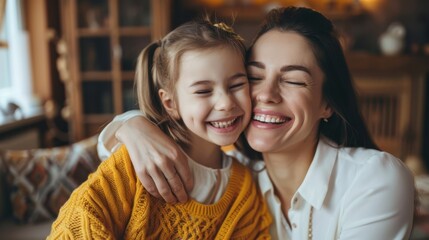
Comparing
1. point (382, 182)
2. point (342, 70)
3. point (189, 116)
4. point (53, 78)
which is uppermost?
point (342, 70)

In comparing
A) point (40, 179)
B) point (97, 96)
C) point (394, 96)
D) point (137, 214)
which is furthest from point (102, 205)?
point (394, 96)

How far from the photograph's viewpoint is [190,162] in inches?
48.6

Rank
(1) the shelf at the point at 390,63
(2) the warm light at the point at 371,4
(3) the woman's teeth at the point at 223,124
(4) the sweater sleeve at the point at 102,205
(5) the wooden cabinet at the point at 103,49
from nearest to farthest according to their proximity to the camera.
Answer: (4) the sweater sleeve at the point at 102,205 < (3) the woman's teeth at the point at 223,124 < (5) the wooden cabinet at the point at 103,49 < (1) the shelf at the point at 390,63 < (2) the warm light at the point at 371,4

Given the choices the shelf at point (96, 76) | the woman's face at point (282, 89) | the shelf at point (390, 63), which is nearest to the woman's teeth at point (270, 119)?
the woman's face at point (282, 89)

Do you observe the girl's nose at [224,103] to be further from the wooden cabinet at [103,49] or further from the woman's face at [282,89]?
the wooden cabinet at [103,49]

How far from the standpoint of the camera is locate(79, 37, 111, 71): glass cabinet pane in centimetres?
436

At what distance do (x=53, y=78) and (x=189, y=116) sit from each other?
142 inches

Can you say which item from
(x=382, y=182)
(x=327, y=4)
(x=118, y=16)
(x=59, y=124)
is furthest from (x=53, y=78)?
(x=382, y=182)

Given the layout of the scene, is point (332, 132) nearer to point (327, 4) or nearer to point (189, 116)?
→ point (189, 116)

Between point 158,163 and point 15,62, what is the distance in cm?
347

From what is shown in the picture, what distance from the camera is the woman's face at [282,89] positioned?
1206 mm

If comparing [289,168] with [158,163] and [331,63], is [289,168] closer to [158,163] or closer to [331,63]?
[331,63]

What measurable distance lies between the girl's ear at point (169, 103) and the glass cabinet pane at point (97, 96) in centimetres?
330

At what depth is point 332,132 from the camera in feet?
4.61
